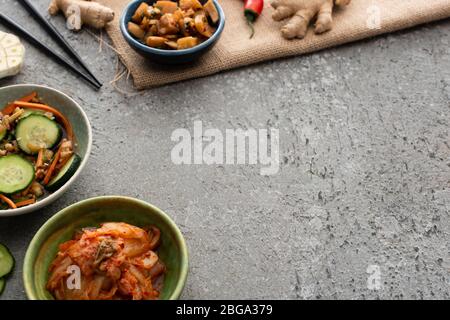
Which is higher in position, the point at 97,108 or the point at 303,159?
the point at 97,108

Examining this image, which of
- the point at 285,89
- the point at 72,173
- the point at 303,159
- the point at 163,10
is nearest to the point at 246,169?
the point at 303,159

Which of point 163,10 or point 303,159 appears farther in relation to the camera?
point 163,10

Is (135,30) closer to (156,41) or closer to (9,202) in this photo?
(156,41)

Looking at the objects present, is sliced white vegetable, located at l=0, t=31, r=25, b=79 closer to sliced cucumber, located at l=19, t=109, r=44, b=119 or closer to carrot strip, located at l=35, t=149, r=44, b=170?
sliced cucumber, located at l=19, t=109, r=44, b=119

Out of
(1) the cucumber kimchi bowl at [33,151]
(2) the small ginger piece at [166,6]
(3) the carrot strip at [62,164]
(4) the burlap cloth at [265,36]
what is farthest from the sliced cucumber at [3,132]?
(2) the small ginger piece at [166,6]

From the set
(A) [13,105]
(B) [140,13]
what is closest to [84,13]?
(B) [140,13]

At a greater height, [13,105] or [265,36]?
[13,105]

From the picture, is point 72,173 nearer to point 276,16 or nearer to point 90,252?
point 90,252

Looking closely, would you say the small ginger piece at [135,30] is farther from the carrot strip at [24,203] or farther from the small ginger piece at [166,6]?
the carrot strip at [24,203]
